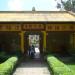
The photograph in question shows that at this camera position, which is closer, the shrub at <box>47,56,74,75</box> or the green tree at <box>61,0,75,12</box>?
the shrub at <box>47,56,74,75</box>

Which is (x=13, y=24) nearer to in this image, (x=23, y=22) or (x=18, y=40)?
(x=23, y=22)

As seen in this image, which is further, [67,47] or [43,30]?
[67,47]

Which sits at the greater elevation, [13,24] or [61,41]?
[13,24]

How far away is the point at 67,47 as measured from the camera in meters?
29.0

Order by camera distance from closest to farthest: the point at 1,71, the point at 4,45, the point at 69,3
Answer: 1. the point at 1,71
2. the point at 4,45
3. the point at 69,3

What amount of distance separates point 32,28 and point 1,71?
13441 mm

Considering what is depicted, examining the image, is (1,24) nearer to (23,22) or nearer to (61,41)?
(23,22)

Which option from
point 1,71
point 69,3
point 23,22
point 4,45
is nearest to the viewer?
point 1,71

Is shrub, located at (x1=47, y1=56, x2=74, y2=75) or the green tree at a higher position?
shrub, located at (x1=47, y1=56, x2=74, y2=75)

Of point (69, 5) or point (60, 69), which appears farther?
point (69, 5)

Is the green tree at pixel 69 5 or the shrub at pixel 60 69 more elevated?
the shrub at pixel 60 69

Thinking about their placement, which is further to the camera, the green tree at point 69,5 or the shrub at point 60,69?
the green tree at point 69,5

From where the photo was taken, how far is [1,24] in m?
26.6

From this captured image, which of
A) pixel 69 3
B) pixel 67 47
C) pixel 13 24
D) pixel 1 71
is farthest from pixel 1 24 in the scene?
pixel 69 3
